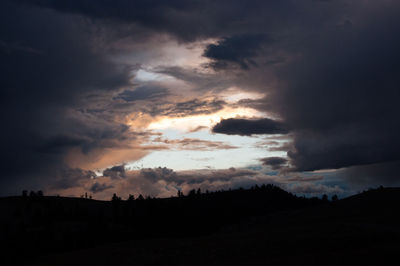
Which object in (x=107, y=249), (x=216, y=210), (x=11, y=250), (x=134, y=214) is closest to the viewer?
(x=107, y=249)

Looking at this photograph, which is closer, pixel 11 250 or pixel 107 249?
pixel 107 249

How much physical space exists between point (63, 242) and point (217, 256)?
60301mm

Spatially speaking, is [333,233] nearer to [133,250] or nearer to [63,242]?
[133,250]

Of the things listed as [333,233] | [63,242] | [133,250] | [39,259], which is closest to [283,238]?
[333,233]

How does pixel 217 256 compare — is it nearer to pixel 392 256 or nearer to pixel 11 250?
pixel 392 256

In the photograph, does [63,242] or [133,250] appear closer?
[133,250]

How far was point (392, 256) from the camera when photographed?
4759 cm

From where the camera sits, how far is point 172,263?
55531mm

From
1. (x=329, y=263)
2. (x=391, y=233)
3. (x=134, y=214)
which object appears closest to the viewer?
(x=329, y=263)

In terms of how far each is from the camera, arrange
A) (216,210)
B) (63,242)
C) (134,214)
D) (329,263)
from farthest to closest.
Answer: (216,210) < (134,214) < (63,242) < (329,263)

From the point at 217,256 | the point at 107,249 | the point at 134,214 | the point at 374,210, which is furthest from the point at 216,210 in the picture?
the point at 217,256

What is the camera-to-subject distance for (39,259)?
7200 centimetres

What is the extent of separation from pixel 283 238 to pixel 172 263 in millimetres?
20498

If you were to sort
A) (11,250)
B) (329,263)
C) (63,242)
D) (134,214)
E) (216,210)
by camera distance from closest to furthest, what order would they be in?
(329,263) < (11,250) < (63,242) < (134,214) < (216,210)
